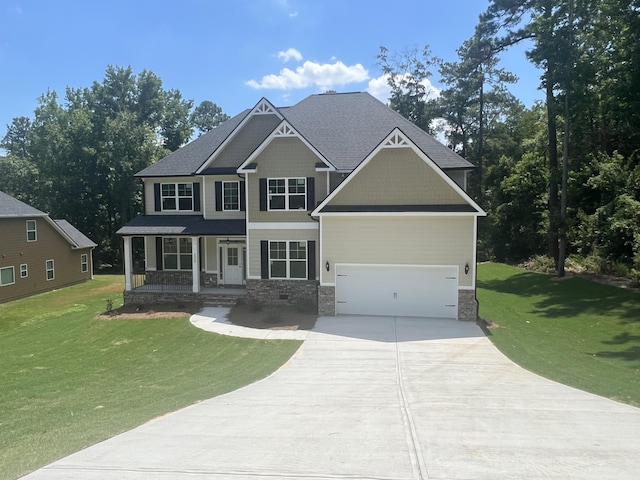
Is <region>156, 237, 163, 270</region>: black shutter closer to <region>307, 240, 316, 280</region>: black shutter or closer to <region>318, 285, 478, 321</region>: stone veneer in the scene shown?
<region>307, 240, 316, 280</region>: black shutter

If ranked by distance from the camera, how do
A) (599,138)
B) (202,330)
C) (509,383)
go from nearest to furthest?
(509,383), (202,330), (599,138)

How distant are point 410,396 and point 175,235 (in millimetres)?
14257

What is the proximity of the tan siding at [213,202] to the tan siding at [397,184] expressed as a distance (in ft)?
19.7

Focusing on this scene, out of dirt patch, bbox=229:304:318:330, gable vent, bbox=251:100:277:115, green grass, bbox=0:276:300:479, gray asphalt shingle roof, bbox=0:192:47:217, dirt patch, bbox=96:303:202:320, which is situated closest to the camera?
green grass, bbox=0:276:300:479

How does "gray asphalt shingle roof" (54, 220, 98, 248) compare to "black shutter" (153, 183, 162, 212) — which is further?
"gray asphalt shingle roof" (54, 220, 98, 248)

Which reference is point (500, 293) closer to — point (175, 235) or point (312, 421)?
point (175, 235)

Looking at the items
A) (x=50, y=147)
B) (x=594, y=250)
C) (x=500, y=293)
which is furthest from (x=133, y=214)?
(x=594, y=250)

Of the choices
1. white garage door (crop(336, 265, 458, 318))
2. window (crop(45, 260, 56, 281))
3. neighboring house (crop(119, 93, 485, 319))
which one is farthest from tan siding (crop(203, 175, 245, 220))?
window (crop(45, 260, 56, 281))

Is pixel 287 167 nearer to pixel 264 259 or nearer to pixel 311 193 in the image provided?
pixel 311 193

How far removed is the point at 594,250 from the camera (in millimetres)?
25266

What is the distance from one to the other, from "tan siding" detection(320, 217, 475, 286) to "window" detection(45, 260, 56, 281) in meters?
23.2

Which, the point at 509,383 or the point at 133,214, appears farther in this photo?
the point at 133,214

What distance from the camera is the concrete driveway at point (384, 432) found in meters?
5.28

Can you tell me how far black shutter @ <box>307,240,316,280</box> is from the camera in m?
18.4
